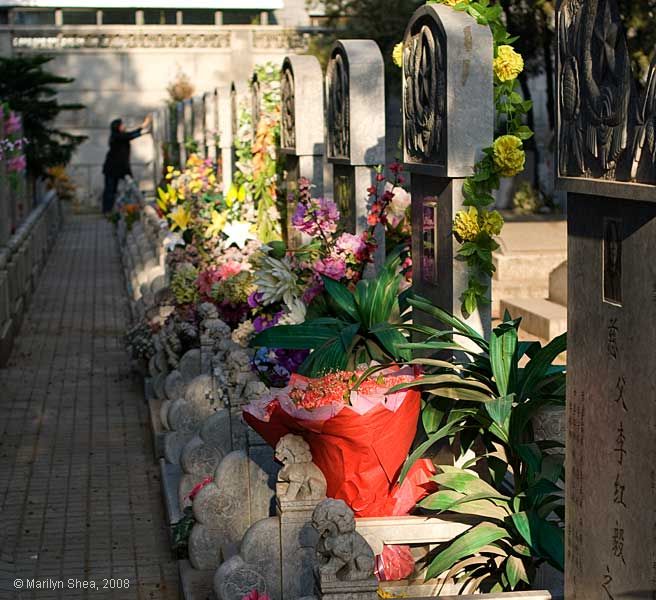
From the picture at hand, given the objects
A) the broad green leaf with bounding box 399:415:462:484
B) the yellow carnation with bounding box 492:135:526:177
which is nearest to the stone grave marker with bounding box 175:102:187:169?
the yellow carnation with bounding box 492:135:526:177

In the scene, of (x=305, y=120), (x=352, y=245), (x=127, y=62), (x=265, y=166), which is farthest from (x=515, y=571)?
(x=127, y=62)

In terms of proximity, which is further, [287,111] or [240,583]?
[287,111]

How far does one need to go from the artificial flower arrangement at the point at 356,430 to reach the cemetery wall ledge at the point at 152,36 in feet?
105

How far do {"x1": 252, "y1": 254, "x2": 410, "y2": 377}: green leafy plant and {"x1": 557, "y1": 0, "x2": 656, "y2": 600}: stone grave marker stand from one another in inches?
64.6

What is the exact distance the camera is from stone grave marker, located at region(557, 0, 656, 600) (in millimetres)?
3619

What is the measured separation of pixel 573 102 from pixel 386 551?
1.91 metres

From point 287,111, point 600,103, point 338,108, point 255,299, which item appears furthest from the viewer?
point 287,111

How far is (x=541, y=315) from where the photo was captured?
37.9 ft

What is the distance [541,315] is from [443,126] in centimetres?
594

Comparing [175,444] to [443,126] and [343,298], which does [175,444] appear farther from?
[443,126]

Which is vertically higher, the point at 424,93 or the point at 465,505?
Result: the point at 424,93

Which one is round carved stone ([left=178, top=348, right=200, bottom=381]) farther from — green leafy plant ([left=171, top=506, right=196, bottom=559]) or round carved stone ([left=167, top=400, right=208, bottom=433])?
green leafy plant ([left=171, top=506, right=196, bottom=559])

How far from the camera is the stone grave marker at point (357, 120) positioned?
7926mm

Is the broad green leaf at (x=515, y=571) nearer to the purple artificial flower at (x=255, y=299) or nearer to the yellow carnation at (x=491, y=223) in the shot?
the yellow carnation at (x=491, y=223)
